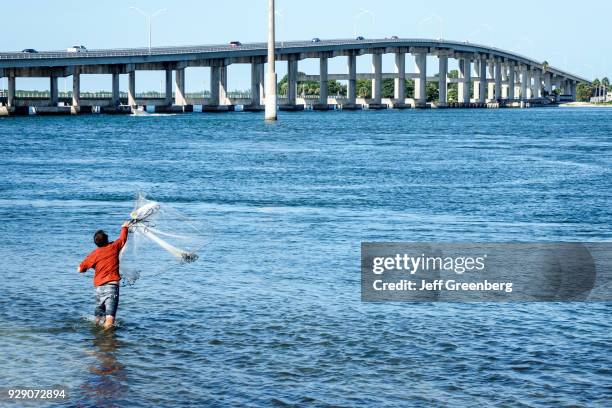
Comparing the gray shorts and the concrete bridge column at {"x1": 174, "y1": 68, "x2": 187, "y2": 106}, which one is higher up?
the concrete bridge column at {"x1": 174, "y1": 68, "x2": 187, "y2": 106}

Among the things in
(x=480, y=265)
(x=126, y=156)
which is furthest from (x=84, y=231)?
(x=126, y=156)

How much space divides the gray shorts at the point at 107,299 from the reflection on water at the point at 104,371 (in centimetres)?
40

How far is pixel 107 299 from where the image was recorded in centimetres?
1866

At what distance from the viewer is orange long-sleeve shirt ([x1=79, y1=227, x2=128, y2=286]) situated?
59.3 ft

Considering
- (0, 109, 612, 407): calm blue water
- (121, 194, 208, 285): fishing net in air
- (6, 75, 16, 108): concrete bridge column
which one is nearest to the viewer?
(0, 109, 612, 407): calm blue water

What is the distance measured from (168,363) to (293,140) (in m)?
80.8

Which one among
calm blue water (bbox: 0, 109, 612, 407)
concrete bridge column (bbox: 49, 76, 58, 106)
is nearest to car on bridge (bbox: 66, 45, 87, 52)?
concrete bridge column (bbox: 49, 76, 58, 106)

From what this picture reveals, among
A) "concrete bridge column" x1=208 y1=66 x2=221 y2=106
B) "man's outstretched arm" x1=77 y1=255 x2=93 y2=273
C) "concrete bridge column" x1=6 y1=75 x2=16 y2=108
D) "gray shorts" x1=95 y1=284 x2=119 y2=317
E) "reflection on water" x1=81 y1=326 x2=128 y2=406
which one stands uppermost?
"concrete bridge column" x1=208 y1=66 x2=221 y2=106

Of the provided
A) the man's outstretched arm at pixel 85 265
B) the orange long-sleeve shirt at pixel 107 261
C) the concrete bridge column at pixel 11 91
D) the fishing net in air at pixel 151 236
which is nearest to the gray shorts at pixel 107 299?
the orange long-sleeve shirt at pixel 107 261

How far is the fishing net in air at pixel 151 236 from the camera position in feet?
61.9

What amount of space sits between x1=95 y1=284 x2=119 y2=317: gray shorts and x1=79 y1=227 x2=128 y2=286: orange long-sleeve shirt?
0.53ft

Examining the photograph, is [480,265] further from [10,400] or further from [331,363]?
[10,400]

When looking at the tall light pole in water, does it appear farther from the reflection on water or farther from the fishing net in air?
the reflection on water

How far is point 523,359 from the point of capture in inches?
696
